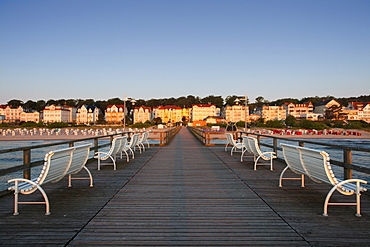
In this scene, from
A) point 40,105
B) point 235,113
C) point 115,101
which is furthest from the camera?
point 40,105

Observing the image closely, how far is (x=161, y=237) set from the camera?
117 inches

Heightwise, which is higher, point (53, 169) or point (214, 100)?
point (214, 100)

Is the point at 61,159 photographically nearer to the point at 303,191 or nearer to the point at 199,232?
the point at 199,232

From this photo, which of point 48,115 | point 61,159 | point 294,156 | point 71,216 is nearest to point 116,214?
point 71,216

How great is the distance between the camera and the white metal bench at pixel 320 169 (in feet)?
11.9

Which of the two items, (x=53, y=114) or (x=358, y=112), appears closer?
(x=358, y=112)

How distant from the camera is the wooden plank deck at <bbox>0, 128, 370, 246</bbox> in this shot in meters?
2.92

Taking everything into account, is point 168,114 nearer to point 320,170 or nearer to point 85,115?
point 85,115

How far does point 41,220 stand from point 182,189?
250 cm

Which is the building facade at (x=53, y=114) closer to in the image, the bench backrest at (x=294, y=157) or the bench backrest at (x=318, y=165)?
the bench backrest at (x=294, y=157)

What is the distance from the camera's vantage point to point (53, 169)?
155 inches

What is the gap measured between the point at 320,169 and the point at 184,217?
6.64 ft

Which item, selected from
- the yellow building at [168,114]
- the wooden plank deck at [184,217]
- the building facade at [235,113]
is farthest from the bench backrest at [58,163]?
the yellow building at [168,114]

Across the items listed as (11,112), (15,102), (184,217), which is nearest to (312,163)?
(184,217)
